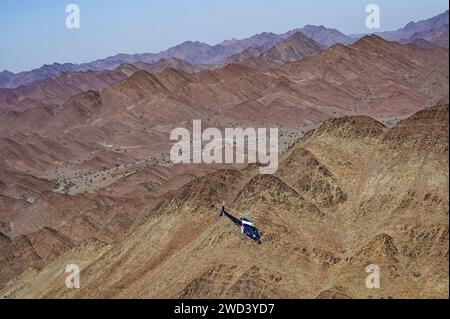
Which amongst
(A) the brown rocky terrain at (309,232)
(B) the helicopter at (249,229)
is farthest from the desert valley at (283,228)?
(B) the helicopter at (249,229)

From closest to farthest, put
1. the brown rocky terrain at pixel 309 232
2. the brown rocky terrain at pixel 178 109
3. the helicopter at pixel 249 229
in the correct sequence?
the brown rocky terrain at pixel 309 232, the helicopter at pixel 249 229, the brown rocky terrain at pixel 178 109

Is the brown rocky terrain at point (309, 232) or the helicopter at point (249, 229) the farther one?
the helicopter at point (249, 229)

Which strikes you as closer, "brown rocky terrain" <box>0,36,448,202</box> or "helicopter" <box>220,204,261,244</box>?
"helicopter" <box>220,204,261,244</box>

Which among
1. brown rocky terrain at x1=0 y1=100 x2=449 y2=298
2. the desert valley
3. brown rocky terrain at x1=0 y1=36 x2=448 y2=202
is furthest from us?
brown rocky terrain at x1=0 y1=36 x2=448 y2=202

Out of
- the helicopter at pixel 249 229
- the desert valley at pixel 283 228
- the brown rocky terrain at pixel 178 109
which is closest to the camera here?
the desert valley at pixel 283 228

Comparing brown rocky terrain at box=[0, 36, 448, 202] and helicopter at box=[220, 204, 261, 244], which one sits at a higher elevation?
brown rocky terrain at box=[0, 36, 448, 202]

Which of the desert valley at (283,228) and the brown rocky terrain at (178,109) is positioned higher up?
the brown rocky terrain at (178,109)

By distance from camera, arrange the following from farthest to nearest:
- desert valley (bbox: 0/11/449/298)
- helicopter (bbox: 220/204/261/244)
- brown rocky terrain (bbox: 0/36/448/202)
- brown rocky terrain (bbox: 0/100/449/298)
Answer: brown rocky terrain (bbox: 0/36/448/202)
helicopter (bbox: 220/204/261/244)
desert valley (bbox: 0/11/449/298)
brown rocky terrain (bbox: 0/100/449/298)

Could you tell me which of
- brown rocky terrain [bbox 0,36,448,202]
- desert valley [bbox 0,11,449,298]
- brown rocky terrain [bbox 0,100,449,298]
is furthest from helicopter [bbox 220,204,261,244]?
brown rocky terrain [bbox 0,36,448,202]

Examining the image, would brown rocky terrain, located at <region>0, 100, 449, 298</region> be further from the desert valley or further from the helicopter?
the helicopter

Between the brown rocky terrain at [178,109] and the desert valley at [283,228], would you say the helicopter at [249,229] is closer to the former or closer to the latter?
the desert valley at [283,228]
